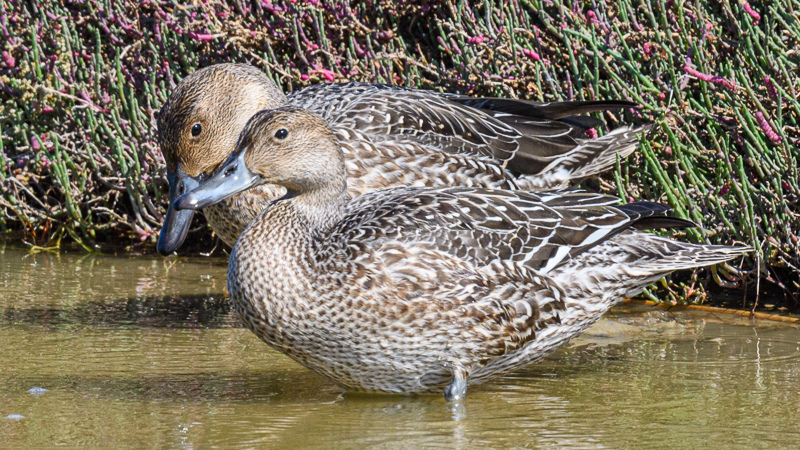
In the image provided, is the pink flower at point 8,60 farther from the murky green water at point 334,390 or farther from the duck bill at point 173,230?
the duck bill at point 173,230

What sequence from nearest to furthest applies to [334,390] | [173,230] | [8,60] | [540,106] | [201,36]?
1. [334,390]
2. [173,230]
3. [540,106]
4. [201,36]
5. [8,60]

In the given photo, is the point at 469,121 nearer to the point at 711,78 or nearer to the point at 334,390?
the point at 711,78

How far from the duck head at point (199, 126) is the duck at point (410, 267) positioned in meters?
1.02

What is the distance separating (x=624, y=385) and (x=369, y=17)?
12.8 ft

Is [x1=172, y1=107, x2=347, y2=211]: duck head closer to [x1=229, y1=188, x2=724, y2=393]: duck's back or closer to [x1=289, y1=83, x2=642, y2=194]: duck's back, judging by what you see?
[x1=229, y1=188, x2=724, y2=393]: duck's back

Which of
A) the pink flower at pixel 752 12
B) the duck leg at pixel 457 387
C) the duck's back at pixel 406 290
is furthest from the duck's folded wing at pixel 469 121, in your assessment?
the duck leg at pixel 457 387

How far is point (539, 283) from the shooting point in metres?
5.00

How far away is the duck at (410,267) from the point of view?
468cm

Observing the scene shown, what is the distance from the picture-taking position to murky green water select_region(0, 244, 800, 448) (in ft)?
14.3

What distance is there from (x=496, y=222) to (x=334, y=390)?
1113 millimetres

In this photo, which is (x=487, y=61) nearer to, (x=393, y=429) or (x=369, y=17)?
(x=369, y=17)

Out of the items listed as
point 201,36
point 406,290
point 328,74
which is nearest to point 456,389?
point 406,290

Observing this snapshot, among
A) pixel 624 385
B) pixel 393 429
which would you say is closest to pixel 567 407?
pixel 624 385

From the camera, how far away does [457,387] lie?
4852 mm
